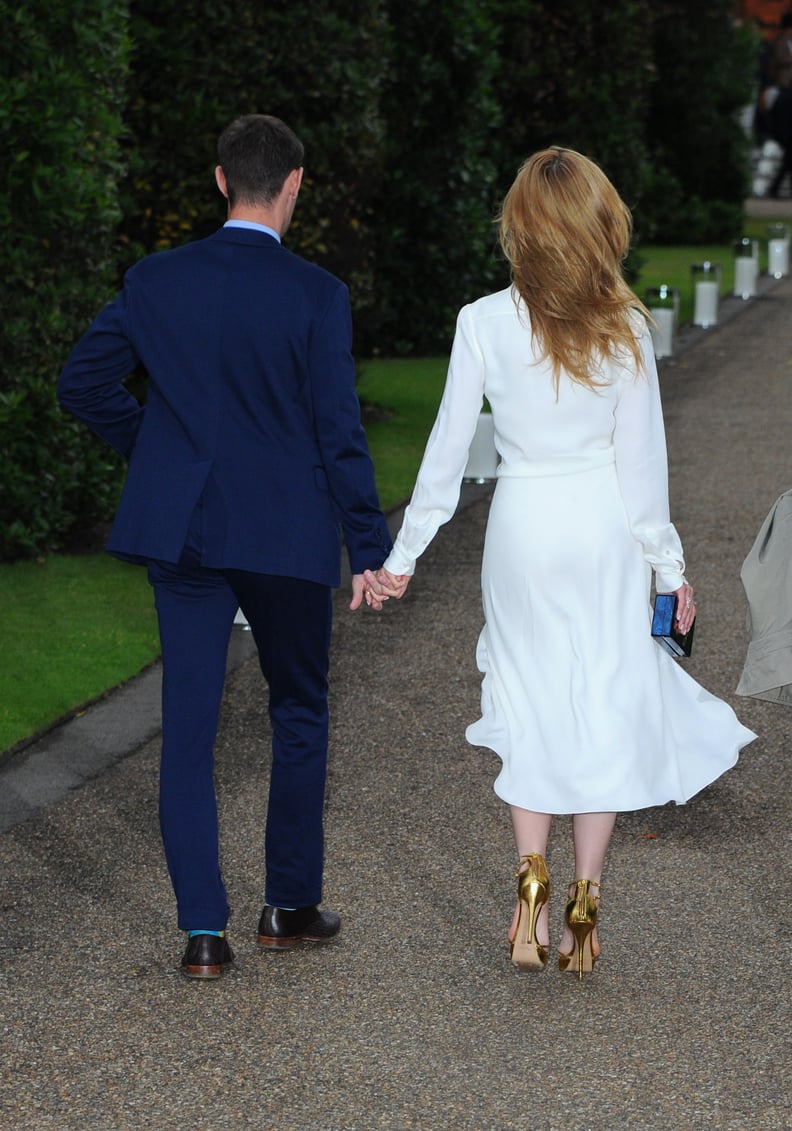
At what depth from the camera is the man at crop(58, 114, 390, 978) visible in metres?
3.91

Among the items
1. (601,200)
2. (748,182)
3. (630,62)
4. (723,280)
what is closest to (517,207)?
(601,200)

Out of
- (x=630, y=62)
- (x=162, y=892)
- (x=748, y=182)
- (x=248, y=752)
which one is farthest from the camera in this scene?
(x=748, y=182)

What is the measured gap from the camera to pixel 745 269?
785 inches

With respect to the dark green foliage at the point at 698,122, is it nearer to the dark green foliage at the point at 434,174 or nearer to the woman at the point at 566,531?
the dark green foliage at the point at 434,174

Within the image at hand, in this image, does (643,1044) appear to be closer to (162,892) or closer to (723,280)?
(162,892)

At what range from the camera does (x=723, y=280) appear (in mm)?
21594

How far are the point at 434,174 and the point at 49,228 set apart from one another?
7.18 metres

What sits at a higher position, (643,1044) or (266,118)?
(266,118)

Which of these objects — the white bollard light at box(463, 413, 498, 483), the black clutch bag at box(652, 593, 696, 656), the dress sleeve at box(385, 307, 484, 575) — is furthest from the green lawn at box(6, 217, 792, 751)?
the black clutch bag at box(652, 593, 696, 656)

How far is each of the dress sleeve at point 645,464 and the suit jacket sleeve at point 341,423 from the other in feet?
1.92

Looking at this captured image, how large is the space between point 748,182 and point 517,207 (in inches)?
914

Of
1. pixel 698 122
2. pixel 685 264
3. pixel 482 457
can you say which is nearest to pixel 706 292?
pixel 685 264

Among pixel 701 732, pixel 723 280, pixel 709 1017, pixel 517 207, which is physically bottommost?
pixel 723 280

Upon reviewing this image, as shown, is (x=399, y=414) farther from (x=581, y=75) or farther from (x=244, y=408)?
(x=244, y=408)
